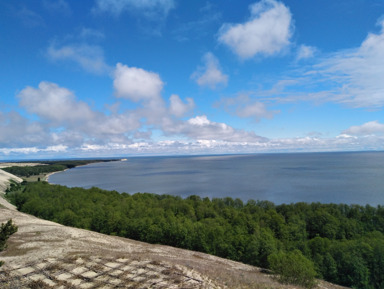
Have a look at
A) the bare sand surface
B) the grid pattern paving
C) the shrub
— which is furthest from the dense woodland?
the grid pattern paving

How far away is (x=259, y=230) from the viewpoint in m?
44.8

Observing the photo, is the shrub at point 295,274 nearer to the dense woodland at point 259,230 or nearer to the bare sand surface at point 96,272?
the dense woodland at point 259,230

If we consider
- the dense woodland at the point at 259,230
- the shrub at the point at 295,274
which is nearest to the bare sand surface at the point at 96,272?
the shrub at the point at 295,274

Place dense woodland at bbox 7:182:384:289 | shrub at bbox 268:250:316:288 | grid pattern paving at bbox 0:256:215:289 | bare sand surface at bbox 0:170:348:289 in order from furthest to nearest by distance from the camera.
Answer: dense woodland at bbox 7:182:384:289 → shrub at bbox 268:250:316:288 → bare sand surface at bbox 0:170:348:289 → grid pattern paving at bbox 0:256:215:289

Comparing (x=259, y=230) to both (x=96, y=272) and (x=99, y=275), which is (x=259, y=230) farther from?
(x=99, y=275)

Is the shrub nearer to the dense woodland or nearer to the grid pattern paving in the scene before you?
the dense woodland

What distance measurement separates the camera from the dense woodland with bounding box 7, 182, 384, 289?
33.8m

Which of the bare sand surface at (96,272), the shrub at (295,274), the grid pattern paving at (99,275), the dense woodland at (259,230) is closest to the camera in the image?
the grid pattern paving at (99,275)

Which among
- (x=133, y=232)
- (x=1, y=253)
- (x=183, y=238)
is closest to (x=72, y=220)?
(x=133, y=232)

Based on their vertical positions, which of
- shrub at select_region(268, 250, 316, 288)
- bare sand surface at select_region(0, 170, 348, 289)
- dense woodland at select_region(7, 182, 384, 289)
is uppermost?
bare sand surface at select_region(0, 170, 348, 289)

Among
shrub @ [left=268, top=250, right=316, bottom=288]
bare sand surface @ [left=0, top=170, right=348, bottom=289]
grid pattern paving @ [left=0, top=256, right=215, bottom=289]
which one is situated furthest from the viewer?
shrub @ [left=268, top=250, right=316, bottom=288]

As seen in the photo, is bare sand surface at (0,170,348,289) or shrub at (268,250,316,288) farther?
shrub at (268,250,316,288)

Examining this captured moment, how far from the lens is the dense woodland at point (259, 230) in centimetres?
3384

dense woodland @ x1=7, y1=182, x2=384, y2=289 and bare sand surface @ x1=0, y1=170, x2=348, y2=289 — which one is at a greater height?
bare sand surface @ x1=0, y1=170, x2=348, y2=289
